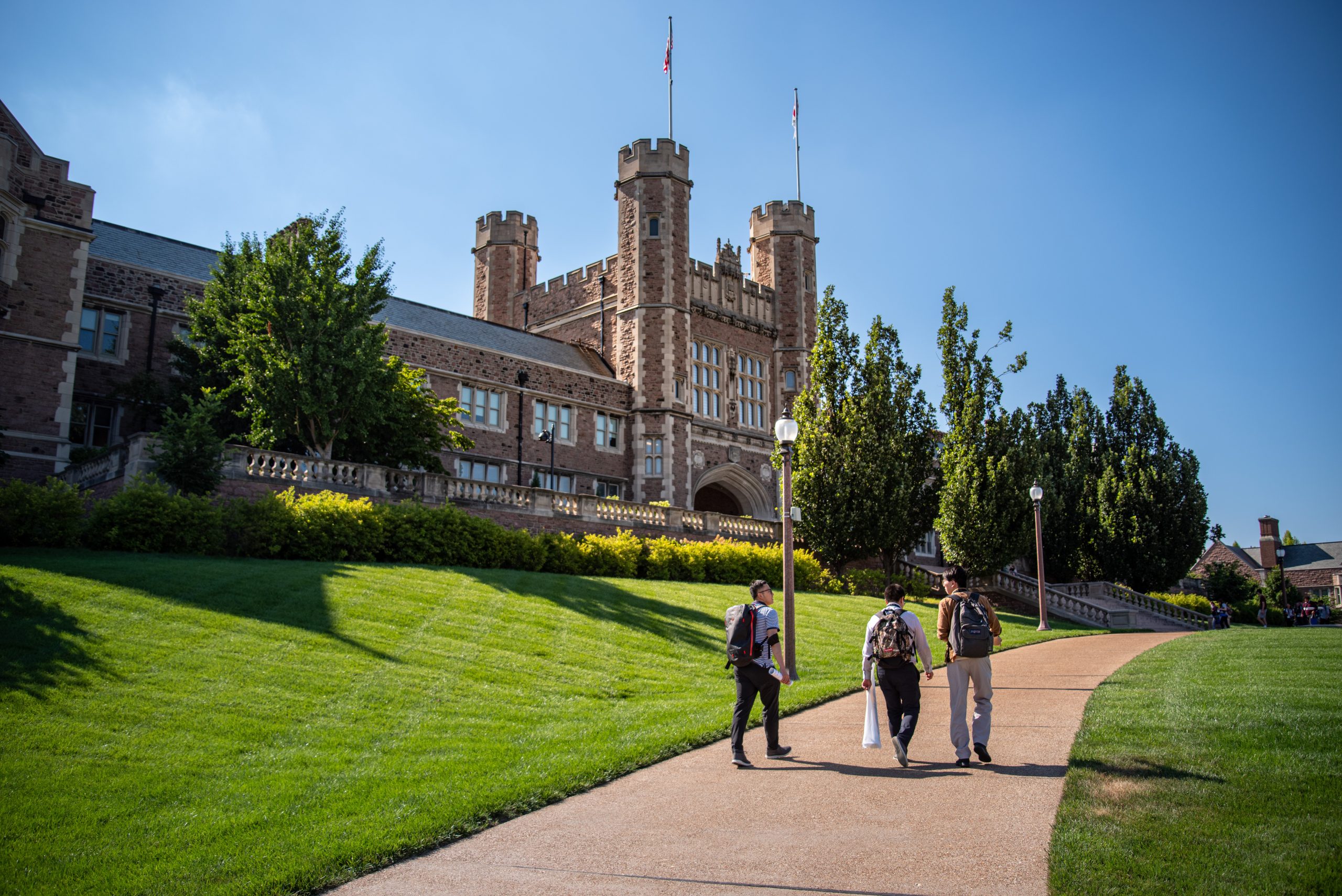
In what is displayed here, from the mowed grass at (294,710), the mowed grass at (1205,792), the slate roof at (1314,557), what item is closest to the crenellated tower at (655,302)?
the mowed grass at (294,710)

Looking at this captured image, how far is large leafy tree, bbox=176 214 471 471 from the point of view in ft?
70.5

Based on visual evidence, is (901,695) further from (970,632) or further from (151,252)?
(151,252)

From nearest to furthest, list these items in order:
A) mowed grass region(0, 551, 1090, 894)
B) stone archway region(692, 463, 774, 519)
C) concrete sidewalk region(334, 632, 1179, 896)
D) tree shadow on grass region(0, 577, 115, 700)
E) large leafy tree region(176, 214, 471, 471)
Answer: concrete sidewalk region(334, 632, 1179, 896), mowed grass region(0, 551, 1090, 894), tree shadow on grass region(0, 577, 115, 700), large leafy tree region(176, 214, 471, 471), stone archway region(692, 463, 774, 519)

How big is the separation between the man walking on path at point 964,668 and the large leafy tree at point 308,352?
16.1m

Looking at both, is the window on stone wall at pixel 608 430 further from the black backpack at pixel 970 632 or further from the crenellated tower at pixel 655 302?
the black backpack at pixel 970 632

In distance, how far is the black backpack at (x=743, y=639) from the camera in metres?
8.54

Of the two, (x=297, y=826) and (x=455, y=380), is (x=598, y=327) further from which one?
(x=297, y=826)

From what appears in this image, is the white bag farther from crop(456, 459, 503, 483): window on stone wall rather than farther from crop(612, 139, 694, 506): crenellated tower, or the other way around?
crop(612, 139, 694, 506): crenellated tower

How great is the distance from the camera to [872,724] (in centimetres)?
862

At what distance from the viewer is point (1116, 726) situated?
9180 millimetres

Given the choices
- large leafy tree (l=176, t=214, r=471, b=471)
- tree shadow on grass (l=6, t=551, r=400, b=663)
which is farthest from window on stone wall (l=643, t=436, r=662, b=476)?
tree shadow on grass (l=6, t=551, r=400, b=663)

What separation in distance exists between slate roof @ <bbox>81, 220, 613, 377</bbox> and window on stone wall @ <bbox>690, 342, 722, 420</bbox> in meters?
3.69

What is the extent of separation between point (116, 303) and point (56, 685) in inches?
780

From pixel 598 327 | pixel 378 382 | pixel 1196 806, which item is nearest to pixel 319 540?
pixel 378 382
